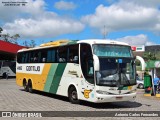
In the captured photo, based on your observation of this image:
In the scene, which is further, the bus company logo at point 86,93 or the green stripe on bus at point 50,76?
the green stripe on bus at point 50,76

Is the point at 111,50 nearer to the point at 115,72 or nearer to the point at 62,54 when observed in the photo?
the point at 115,72

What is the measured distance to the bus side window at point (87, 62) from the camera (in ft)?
47.8

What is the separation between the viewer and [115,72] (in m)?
14.5

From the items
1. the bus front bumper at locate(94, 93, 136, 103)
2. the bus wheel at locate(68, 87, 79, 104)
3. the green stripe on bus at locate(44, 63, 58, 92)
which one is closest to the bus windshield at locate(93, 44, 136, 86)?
the bus front bumper at locate(94, 93, 136, 103)

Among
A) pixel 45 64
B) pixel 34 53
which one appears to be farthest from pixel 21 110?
pixel 34 53

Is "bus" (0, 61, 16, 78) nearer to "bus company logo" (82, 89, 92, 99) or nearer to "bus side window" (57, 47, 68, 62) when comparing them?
"bus side window" (57, 47, 68, 62)

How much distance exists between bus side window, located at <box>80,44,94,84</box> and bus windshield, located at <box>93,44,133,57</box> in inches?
→ 14.5

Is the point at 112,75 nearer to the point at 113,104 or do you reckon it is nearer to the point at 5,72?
the point at 113,104

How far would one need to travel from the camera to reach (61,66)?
17.7 meters

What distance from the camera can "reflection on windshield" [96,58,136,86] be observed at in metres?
14.2

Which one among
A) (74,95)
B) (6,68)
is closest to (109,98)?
(74,95)

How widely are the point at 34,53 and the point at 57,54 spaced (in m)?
3.85

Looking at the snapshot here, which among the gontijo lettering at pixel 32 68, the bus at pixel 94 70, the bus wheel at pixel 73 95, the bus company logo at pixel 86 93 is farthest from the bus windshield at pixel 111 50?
the gontijo lettering at pixel 32 68

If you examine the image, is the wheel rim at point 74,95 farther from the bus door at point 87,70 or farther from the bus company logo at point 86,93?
the bus company logo at point 86,93
